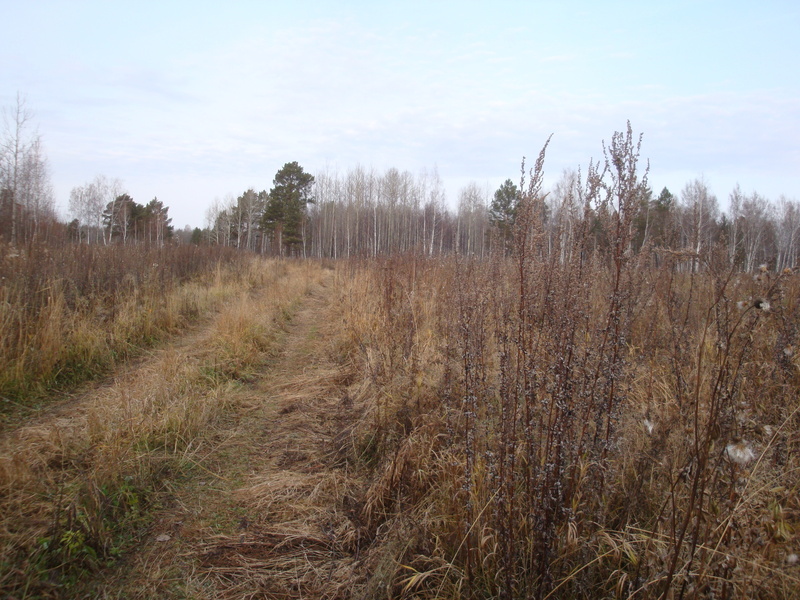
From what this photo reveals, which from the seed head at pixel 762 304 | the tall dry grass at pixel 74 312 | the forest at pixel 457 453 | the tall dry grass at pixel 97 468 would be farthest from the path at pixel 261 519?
the seed head at pixel 762 304

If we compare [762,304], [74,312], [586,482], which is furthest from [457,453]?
[74,312]

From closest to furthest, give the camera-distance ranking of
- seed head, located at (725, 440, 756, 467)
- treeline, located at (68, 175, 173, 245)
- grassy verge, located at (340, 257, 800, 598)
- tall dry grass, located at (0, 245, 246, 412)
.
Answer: seed head, located at (725, 440, 756, 467) → grassy verge, located at (340, 257, 800, 598) → tall dry grass, located at (0, 245, 246, 412) → treeline, located at (68, 175, 173, 245)

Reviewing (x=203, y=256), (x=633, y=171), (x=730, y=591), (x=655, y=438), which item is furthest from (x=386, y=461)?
(x=203, y=256)

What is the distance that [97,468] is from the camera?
253 centimetres

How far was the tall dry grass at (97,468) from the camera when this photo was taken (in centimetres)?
200

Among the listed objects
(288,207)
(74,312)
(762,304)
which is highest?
(288,207)

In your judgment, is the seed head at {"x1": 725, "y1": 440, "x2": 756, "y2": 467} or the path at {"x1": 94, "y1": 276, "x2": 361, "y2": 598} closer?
the seed head at {"x1": 725, "y1": 440, "x2": 756, "y2": 467}

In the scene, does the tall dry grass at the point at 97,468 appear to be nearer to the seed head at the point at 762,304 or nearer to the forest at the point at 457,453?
the forest at the point at 457,453

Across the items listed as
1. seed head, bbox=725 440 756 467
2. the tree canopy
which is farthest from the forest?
the tree canopy

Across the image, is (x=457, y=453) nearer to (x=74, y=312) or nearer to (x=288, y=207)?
(x=74, y=312)

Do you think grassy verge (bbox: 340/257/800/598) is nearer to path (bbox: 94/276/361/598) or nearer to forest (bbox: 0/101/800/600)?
forest (bbox: 0/101/800/600)

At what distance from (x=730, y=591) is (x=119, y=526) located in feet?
9.37

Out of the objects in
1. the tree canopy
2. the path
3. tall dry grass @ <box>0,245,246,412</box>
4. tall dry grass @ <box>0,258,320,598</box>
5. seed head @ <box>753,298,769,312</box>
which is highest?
the tree canopy

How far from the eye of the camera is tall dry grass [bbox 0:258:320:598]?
200 cm
